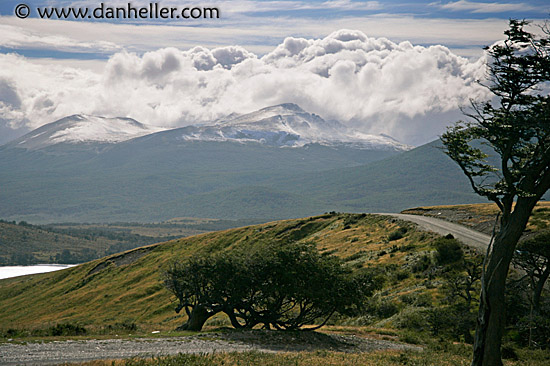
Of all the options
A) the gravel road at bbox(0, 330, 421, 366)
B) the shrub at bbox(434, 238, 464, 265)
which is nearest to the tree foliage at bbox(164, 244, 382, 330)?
the gravel road at bbox(0, 330, 421, 366)

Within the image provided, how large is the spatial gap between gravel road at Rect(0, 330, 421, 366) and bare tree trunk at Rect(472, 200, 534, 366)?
11.8m

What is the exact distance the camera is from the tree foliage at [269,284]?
36.3 metres

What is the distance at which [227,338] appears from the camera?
31.8 m

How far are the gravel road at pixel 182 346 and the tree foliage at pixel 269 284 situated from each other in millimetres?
2673

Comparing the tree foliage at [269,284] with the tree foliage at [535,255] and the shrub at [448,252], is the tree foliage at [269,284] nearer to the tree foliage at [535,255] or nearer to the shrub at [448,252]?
the tree foliage at [535,255]

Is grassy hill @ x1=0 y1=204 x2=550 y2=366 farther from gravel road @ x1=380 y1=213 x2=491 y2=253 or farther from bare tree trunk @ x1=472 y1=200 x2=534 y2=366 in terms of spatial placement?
bare tree trunk @ x1=472 y1=200 x2=534 y2=366

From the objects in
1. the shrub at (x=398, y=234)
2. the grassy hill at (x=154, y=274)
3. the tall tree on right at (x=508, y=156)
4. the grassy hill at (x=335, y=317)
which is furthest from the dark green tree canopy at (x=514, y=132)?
the shrub at (x=398, y=234)

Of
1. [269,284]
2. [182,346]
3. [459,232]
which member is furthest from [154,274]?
[182,346]

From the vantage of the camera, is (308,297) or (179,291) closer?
(308,297)

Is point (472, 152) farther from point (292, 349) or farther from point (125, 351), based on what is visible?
point (125, 351)

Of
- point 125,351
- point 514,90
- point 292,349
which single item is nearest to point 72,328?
point 125,351

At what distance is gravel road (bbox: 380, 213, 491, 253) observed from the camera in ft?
205

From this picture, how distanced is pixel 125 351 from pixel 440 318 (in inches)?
872

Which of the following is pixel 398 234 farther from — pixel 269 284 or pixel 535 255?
pixel 269 284
